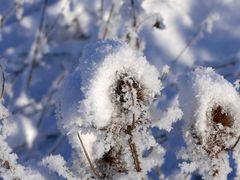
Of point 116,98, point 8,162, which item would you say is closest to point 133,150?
point 116,98

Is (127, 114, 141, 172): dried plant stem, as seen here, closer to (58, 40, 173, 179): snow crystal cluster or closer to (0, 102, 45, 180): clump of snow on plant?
(58, 40, 173, 179): snow crystal cluster

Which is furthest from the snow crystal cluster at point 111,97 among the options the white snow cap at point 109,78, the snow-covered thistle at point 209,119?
the snow-covered thistle at point 209,119

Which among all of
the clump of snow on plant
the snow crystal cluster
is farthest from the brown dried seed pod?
the clump of snow on plant

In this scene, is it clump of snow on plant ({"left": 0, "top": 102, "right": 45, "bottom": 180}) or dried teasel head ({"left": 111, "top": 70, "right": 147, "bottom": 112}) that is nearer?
dried teasel head ({"left": 111, "top": 70, "right": 147, "bottom": 112})

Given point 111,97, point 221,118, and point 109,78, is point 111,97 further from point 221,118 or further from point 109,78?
point 221,118

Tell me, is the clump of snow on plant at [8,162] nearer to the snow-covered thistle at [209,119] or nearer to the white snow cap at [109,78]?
the white snow cap at [109,78]

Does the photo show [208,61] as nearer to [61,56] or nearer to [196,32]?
[196,32]
